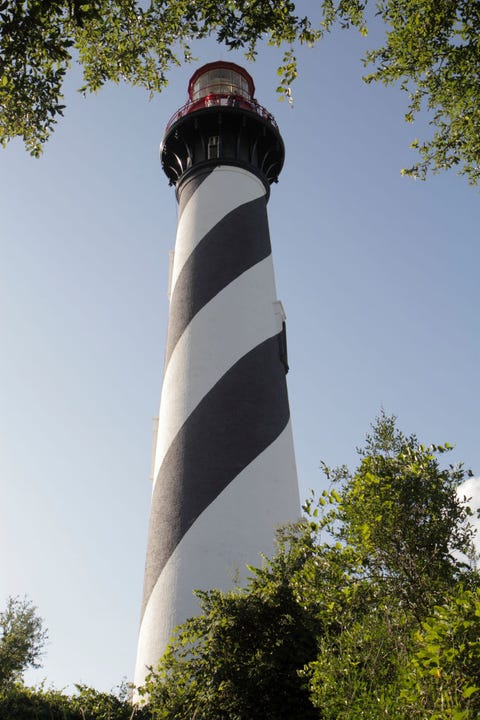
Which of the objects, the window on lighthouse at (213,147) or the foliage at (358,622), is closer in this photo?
the foliage at (358,622)

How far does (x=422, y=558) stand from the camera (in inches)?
222

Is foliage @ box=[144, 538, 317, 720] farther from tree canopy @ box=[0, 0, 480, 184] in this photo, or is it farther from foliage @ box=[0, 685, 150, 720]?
tree canopy @ box=[0, 0, 480, 184]

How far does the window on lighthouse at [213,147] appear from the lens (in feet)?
50.3

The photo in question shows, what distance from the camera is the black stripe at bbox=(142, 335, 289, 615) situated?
34.6 feet

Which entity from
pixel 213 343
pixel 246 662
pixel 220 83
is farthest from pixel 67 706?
pixel 220 83

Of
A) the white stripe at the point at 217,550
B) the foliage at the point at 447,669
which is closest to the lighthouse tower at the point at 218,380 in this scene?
the white stripe at the point at 217,550

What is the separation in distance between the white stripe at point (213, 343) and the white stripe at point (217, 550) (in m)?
1.89

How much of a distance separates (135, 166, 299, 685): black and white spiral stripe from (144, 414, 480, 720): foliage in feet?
9.00

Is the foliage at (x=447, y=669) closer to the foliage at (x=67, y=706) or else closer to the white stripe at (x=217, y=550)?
the foliage at (x=67, y=706)

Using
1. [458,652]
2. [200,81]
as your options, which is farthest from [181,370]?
[200,81]

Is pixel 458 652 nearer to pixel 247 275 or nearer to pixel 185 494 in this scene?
pixel 185 494

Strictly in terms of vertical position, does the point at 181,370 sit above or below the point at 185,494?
above

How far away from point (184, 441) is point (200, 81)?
13034mm

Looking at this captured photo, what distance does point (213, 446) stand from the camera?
11.1 metres
